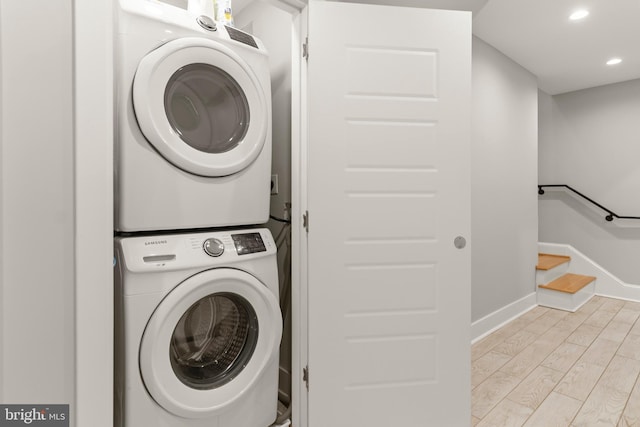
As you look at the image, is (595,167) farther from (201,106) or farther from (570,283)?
(201,106)

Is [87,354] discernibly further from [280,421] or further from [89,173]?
[280,421]

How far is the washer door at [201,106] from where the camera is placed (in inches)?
50.3

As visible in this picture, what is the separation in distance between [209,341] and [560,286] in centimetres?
362

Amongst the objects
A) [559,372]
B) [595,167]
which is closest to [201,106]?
[559,372]

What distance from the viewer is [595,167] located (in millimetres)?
4031

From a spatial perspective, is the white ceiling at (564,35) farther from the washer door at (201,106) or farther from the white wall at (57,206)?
the white wall at (57,206)

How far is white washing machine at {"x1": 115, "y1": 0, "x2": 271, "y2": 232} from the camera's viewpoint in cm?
126

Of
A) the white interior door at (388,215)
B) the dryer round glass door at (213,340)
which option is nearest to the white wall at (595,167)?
the white interior door at (388,215)

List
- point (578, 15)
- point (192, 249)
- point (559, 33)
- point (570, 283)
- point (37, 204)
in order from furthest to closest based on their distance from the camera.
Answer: point (570, 283)
point (559, 33)
point (578, 15)
point (192, 249)
point (37, 204)

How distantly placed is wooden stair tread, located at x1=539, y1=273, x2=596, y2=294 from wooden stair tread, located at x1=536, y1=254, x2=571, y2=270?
183 millimetres

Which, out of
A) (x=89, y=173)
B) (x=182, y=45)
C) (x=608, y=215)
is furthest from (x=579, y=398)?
(x=608, y=215)

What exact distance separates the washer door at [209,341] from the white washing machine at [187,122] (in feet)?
0.92

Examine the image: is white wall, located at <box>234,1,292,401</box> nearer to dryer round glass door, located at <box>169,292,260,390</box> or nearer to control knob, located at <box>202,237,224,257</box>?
dryer round glass door, located at <box>169,292,260,390</box>

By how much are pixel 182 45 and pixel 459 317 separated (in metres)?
1.71
